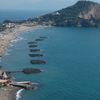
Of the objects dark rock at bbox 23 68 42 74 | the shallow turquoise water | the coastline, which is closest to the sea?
the shallow turquoise water

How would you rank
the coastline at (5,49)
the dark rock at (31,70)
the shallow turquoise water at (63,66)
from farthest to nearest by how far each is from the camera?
the dark rock at (31,70), the shallow turquoise water at (63,66), the coastline at (5,49)

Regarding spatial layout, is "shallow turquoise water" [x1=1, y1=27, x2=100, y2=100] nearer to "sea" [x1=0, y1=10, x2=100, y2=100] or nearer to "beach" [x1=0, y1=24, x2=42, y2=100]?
"sea" [x1=0, y1=10, x2=100, y2=100]

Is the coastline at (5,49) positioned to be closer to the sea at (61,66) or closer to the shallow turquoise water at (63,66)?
the sea at (61,66)

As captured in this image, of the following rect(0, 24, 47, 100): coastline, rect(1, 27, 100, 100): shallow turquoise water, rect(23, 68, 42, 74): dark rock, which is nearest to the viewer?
rect(0, 24, 47, 100): coastline

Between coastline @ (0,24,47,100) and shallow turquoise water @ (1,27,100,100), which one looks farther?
shallow turquoise water @ (1,27,100,100)

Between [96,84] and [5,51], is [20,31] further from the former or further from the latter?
[96,84]

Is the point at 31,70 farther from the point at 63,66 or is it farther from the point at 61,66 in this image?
the point at 63,66

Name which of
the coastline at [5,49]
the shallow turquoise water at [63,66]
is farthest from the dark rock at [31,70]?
the coastline at [5,49]

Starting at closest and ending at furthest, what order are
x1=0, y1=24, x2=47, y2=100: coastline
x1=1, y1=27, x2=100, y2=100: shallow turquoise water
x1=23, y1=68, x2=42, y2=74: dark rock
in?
x1=0, y1=24, x2=47, y2=100: coastline < x1=1, y1=27, x2=100, y2=100: shallow turquoise water < x1=23, y1=68, x2=42, y2=74: dark rock

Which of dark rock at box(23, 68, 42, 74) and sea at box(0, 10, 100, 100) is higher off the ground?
dark rock at box(23, 68, 42, 74)

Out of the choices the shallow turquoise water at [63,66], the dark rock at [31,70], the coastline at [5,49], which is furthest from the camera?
the dark rock at [31,70]
